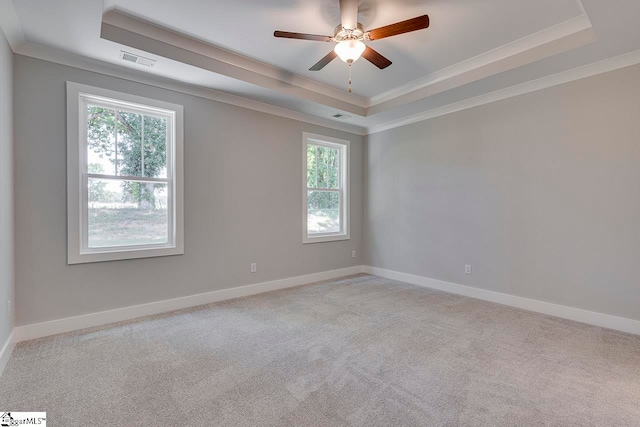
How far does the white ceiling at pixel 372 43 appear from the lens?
2.43 meters

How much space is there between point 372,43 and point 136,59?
2.36 meters

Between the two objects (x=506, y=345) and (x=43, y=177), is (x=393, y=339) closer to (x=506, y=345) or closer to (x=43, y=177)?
(x=506, y=345)

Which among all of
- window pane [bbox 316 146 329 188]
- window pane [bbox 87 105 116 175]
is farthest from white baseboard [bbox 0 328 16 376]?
window pane [bbox 316 146 329 188]

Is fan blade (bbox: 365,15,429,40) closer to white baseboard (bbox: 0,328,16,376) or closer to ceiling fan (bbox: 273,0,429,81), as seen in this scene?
ceiling fan (bbox: 273,0,429,81)

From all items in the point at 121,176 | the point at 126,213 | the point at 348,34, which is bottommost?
the point at 126,213

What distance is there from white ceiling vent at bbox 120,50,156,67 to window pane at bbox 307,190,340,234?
2.77 m

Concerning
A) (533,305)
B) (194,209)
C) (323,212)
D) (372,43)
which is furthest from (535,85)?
(194,209)

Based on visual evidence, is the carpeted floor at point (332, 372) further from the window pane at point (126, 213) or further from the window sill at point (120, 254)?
the window pane at point (126, 213)

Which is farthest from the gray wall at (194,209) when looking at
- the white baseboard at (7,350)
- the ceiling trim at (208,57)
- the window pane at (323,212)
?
the ceiling trim at (208,57)

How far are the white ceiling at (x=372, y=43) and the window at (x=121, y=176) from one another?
1.58ft

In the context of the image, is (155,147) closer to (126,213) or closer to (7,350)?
(126,213)

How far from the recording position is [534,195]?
3.57 metres

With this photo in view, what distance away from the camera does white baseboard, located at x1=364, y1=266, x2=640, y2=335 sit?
9.84ft

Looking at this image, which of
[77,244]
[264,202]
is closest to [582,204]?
[264,202]
